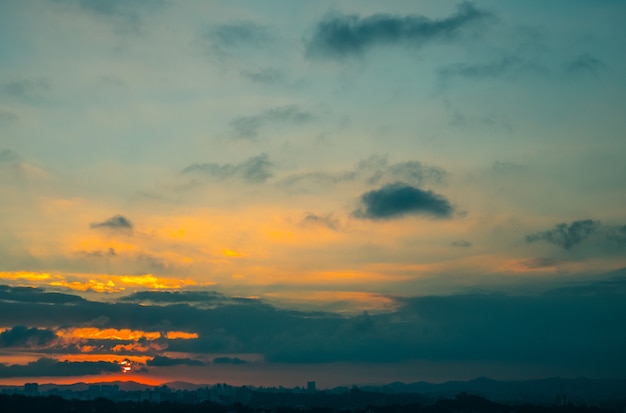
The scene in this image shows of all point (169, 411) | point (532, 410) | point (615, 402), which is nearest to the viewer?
point (615, 402)

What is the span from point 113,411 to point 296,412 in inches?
1757

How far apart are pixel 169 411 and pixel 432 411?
62.7 metres

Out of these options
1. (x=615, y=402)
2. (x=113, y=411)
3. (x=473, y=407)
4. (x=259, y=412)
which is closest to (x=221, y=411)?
(x=259, y=412)

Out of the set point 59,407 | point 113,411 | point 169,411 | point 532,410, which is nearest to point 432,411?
point 532,410

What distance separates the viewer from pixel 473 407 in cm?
18625

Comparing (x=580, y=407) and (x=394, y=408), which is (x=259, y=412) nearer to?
(x=394, y=408)

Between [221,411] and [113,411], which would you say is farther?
[221,411]

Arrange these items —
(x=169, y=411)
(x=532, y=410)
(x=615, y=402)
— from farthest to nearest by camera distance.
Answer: (x=169, y=411) → (x=532, y=410) → (x=615, y=402)

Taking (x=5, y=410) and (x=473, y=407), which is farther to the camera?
(x=473, y=407)

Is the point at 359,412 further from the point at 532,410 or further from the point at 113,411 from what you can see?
the point at 113,411

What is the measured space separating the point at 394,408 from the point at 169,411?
56.0 m

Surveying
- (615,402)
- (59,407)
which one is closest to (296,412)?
(59,407)

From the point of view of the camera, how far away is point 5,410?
17012cm

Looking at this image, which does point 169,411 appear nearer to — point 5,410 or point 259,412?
point 259,412
